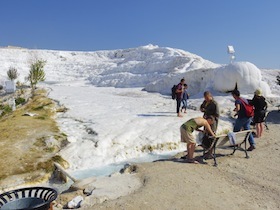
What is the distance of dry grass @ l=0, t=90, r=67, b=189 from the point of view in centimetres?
974

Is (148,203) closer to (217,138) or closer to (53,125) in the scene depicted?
(217,138)

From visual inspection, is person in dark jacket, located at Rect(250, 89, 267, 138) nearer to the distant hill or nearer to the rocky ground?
the rocky ground

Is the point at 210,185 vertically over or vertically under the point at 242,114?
under

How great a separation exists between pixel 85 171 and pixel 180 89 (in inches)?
315

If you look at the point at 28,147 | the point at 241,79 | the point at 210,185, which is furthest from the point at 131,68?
the point at 210,185

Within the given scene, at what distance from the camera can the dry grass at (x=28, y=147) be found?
974cm

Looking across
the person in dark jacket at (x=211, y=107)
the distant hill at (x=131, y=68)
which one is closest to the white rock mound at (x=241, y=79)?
the distant hill at (x=131, y=68)

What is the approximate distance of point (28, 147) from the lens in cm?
1130

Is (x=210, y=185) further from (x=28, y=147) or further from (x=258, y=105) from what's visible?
(x=28, y=147)

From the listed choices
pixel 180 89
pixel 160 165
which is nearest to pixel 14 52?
pixel 180 89

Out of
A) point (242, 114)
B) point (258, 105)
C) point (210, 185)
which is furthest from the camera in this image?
point (258, 105)

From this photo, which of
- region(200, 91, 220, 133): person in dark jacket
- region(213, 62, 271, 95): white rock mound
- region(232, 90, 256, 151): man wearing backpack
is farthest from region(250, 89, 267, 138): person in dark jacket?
region(213, 62, 271, 95): white rock mound

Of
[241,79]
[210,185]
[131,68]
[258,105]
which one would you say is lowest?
[210,185]

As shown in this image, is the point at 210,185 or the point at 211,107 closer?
the point at 210,185
